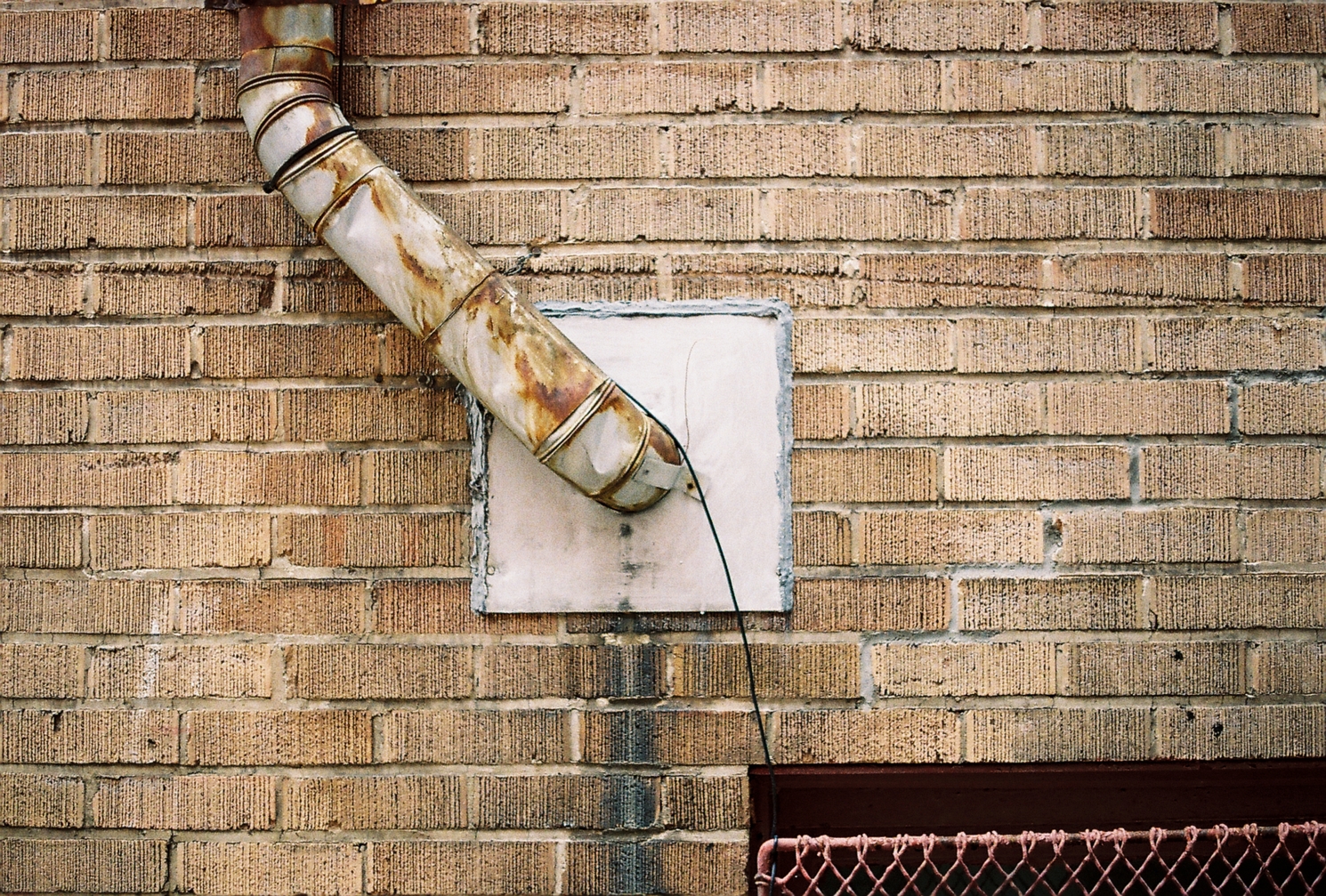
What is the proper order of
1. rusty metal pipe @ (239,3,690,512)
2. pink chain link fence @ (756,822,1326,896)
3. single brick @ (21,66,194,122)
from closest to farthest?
rusty metal pipe @ (239,3,690,512), pink chain link fence @ (756,822,1326,896), single brick @ (21,66,194,122)

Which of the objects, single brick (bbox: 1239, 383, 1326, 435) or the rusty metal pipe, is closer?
the rusty metal pipe

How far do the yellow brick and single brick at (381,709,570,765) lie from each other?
1168 millimetres

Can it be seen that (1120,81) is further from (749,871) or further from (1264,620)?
(749,871)

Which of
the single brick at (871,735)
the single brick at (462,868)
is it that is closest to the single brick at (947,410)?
the single brick at (871,735)

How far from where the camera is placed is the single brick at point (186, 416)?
78.0 inches

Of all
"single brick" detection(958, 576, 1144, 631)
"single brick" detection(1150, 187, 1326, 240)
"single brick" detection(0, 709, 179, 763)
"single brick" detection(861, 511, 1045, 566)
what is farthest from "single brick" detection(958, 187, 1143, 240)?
"single brick" detection(0, 709, 179, 763)

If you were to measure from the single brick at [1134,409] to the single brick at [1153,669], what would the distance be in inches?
17.9

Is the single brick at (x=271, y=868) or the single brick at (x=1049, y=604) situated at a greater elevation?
the single brick at (x=1049, y=604)

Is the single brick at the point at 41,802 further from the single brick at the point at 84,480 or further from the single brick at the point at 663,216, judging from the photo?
the single brick at the point at 663,216

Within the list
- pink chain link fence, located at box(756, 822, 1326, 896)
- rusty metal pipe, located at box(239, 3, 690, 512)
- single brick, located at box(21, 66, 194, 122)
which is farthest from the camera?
single brick, located at box(21, 66, 194, 122)

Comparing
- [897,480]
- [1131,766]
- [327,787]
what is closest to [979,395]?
[897,480]

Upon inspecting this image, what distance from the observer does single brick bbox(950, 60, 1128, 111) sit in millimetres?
2000

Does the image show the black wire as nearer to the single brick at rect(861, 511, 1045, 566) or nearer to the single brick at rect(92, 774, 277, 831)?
the single brick at rect(861, 511, 1045, 566)

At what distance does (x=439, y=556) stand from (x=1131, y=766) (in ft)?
5.01
